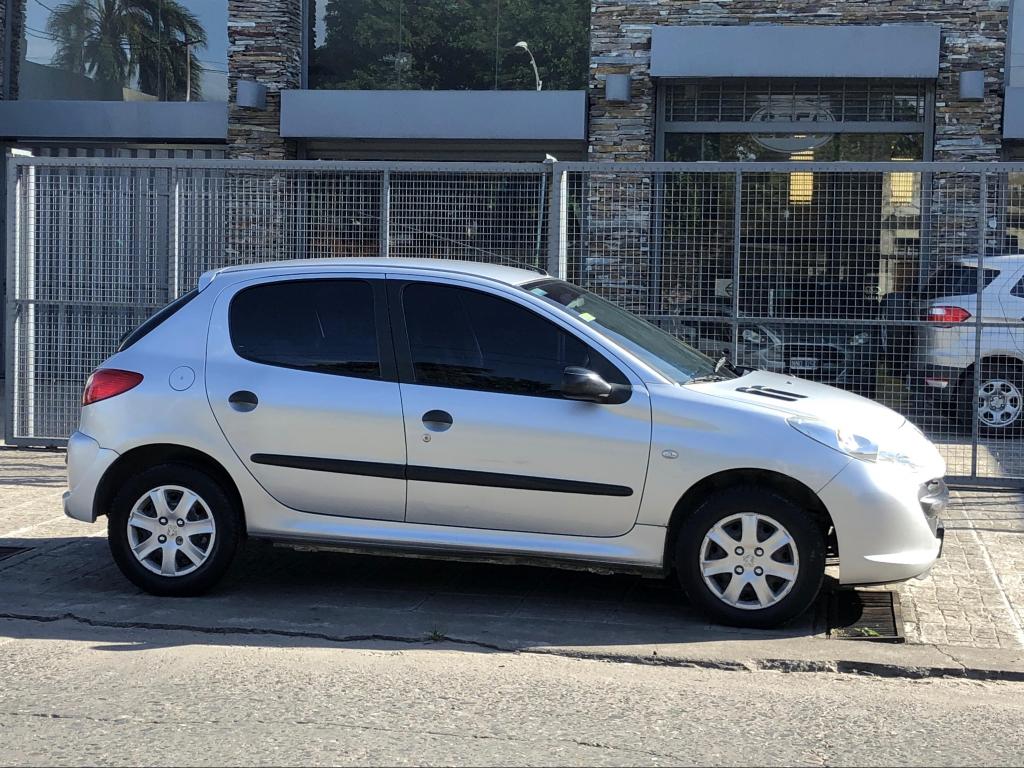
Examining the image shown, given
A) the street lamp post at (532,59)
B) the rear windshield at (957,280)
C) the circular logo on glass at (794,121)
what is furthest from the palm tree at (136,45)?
the rear windshield at (957,280)

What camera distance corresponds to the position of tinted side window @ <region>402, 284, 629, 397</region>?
623cm

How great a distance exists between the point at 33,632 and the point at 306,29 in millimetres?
11542

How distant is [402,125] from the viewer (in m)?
15.3

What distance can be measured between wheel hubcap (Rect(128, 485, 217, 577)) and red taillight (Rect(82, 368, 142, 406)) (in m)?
0.56

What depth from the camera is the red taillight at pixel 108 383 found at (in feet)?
21.6

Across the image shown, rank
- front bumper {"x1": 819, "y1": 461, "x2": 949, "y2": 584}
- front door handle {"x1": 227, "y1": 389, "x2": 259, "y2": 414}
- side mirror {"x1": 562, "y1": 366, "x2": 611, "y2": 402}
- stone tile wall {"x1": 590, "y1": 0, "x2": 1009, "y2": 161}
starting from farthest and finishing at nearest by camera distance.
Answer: stone tile wall {"x1": 590, "y1": 0, "x2": 1009, "y2": 161} → front door handle {"x1": 227, "y1": 389, "x2": 259, "y2": 414} → side mirror {"x1": 562, "y1": 366, "x2": 611, "y2": 402} → front bumper {"x1": 819, "y1": 461, "x2": 949, "y2": 584}

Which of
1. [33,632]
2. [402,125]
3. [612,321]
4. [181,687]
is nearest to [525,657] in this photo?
[181,687]

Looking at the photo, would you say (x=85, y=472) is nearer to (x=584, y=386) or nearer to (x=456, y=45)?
Answer: (x=584, y=386)

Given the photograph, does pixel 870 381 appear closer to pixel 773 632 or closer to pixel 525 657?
pixel 773 632

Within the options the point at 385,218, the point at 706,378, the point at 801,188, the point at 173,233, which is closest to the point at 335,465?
the point at 706,378

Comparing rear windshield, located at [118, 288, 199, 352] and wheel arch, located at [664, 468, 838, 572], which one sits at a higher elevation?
rear windshield, located at [118, 288, 199, 352]

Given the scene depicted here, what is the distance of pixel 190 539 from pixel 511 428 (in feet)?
5.82

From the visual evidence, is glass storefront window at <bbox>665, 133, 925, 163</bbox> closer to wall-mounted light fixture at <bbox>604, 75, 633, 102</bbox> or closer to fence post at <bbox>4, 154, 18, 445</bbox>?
wall-mounted light fixture at <bbox>604, 75, 633, 102</bbox>

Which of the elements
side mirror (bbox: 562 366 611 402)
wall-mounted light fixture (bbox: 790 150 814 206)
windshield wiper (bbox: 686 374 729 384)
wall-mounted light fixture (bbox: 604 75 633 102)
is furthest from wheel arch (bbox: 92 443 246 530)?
wall-mounted light fixture (bbox: 604 75 633 102)
